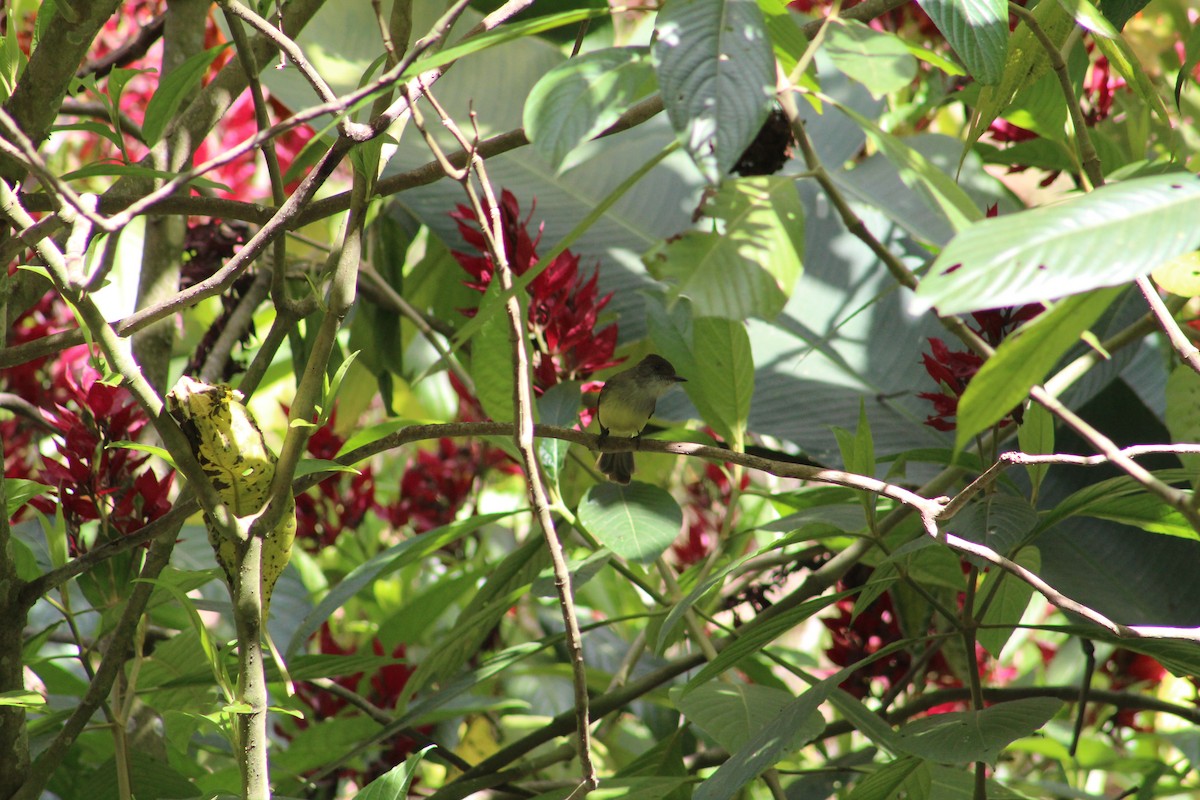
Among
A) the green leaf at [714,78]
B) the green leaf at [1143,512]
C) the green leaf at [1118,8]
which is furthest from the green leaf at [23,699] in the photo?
the green leaf at [1118,8]

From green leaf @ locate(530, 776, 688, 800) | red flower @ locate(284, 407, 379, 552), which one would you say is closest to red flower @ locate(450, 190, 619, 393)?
green leaf @ locate(530, 776, 688, 800)

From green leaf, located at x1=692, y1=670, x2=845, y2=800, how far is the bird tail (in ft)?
1.22

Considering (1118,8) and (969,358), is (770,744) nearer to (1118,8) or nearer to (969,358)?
(969,358)

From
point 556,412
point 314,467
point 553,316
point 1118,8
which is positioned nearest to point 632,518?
point 556,412

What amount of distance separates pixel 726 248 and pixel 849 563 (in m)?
0.58

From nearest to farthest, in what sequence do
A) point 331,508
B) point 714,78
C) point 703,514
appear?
point 714,78 → point 331,508 → point 703,514

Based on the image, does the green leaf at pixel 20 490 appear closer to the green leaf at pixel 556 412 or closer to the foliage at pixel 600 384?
the foliage at pixel 600 384

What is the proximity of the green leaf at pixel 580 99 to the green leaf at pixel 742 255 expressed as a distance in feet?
0.31

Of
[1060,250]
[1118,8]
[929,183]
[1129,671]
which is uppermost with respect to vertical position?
[1118,8]

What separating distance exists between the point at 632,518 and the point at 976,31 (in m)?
0.55

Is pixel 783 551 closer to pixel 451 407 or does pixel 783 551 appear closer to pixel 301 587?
pixel 301 587

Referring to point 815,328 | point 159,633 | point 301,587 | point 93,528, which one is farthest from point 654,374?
point 93,528

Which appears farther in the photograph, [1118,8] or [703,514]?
[703,514]

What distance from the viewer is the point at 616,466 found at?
1.20 meters
